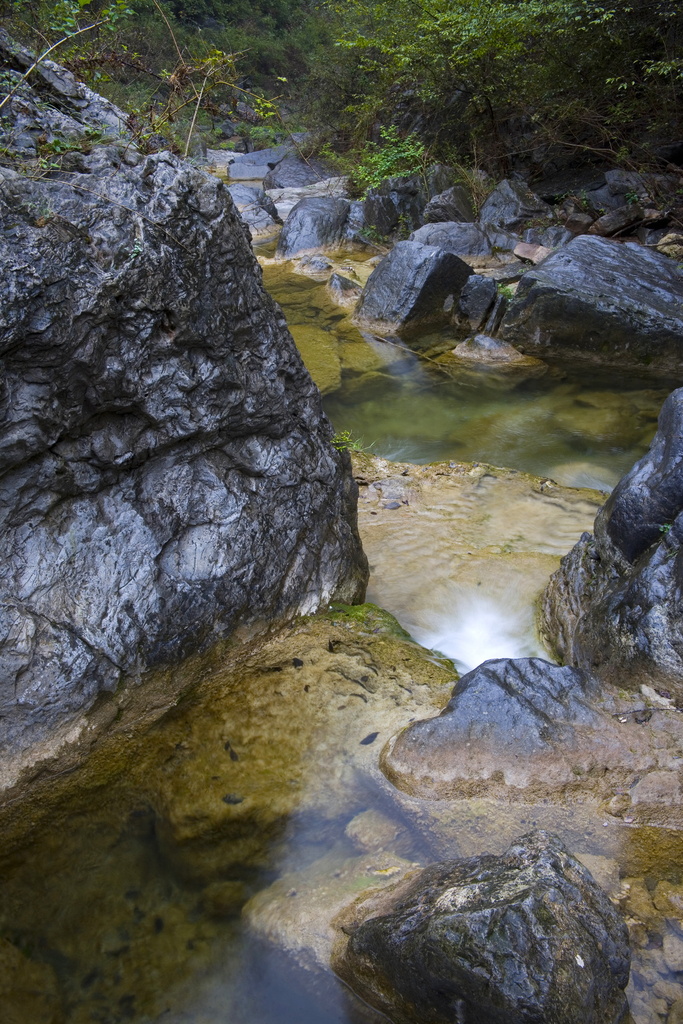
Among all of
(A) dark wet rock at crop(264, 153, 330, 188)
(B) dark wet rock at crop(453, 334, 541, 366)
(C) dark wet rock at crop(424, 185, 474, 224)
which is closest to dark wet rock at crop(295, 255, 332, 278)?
(C) dark wet rock at crop(424, 185, 474, 224)

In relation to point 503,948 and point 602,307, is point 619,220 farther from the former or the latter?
point 503,948

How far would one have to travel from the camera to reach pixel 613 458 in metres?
6.45

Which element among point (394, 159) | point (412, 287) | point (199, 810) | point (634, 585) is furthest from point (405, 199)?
point (199, 810)

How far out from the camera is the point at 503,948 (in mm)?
1744

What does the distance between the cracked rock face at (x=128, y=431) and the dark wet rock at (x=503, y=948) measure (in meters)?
1.48

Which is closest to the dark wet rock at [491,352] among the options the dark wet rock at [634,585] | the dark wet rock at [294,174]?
the dark wet rock at [634,585]

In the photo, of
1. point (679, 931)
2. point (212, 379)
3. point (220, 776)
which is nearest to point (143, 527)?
point (212, 379)

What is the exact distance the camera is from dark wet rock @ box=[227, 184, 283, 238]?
13969 mm

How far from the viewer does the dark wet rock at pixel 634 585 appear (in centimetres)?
289

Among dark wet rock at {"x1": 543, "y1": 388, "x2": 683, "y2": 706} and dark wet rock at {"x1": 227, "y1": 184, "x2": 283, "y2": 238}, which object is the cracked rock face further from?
dark wet rock at {"x1": 227, "y1": 184, "x2": 283, "y2": 238}

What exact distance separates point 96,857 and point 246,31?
2790cm

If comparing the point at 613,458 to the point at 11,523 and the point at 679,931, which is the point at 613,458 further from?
the point at 11,523

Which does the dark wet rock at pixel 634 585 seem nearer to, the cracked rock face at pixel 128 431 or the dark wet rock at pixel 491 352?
the cracked rock face at pixel 128 431

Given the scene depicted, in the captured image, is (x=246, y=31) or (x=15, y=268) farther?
(x=246, y=31)
